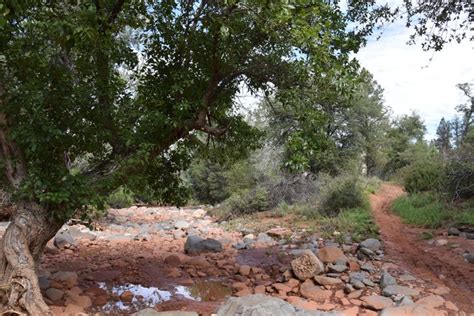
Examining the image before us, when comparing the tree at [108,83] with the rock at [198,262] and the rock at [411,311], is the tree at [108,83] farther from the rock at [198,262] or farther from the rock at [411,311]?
the rock at [411,311]

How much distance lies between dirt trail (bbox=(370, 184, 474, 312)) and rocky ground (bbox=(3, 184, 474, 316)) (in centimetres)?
7

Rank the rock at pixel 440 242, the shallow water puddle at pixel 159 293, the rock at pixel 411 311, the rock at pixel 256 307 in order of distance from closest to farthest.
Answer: the rock at pixel 256 307 < the rock at pixel 411 311 < the shallow water puddle at pixel 159 293 < the rock at pixel 440 242

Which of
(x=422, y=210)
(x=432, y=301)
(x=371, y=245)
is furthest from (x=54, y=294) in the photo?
(x=422, y=210)

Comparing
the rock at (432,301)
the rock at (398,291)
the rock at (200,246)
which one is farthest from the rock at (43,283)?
the rock at (432,301)

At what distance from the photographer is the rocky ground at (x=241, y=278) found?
20.1 feet

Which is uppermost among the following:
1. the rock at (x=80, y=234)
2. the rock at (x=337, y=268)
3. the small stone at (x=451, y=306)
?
the rock at (x=80, y=234)

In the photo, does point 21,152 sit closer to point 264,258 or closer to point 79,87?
point 79,87

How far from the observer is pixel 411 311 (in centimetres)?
568

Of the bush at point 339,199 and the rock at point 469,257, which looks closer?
the rock at point 469,257

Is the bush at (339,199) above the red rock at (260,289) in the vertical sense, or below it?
above

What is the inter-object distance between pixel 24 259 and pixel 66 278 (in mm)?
2343

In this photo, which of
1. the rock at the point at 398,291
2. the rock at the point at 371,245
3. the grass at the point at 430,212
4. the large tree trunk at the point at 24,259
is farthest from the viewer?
the grass at the point at 430,212

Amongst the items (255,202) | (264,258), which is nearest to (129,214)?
(255,202)

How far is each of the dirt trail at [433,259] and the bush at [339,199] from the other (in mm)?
1690
